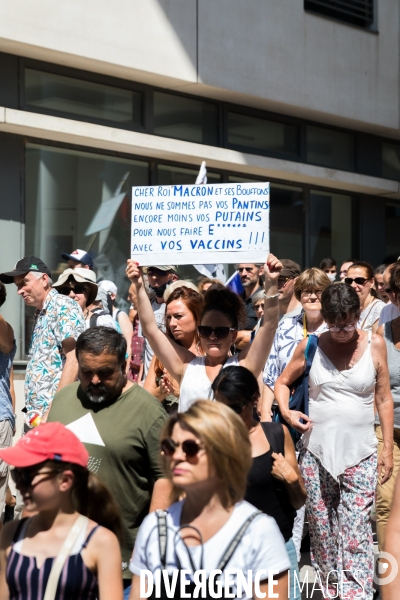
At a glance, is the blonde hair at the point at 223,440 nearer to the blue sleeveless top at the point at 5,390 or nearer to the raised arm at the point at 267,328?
the raised arm at the point at 267,328

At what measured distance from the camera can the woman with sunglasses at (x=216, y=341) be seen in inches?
206

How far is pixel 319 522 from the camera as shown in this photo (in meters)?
6.12

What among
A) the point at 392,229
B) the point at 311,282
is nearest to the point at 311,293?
the point at 311,282

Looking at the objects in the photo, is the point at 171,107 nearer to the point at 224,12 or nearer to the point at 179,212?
the point at 224,12

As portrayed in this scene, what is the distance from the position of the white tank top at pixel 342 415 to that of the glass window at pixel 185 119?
692 centimetres

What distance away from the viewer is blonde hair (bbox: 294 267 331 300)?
7652mm

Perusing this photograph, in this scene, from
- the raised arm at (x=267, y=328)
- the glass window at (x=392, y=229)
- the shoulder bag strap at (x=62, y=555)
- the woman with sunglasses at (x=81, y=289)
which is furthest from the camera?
the glass window at (x=392, y=229)

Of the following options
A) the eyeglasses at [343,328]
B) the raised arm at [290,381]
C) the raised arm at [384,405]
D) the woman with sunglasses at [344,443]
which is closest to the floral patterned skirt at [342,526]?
the woman with sunglasses at [344,443]

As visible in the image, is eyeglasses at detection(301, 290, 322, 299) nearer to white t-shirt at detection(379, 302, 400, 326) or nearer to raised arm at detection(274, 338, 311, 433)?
white t-shirt at detection(379, 302, 400, 326)

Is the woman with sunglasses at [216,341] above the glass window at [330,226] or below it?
below

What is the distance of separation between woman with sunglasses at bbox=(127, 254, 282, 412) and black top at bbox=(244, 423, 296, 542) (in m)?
0.84

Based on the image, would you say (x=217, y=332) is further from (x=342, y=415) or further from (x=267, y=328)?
(x=342, y=415)

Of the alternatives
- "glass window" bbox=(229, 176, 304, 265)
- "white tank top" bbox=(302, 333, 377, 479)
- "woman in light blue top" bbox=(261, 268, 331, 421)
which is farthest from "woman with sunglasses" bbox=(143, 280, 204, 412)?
"glass window" bbox=(229, 176, 304, 265)

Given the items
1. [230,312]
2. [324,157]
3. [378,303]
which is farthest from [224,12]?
[230,312]
